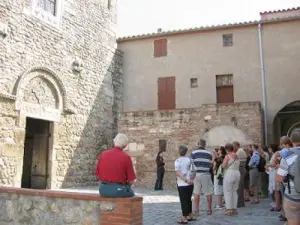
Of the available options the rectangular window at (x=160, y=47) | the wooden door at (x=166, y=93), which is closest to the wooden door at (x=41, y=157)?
the wooden door at (x=166, y=93)

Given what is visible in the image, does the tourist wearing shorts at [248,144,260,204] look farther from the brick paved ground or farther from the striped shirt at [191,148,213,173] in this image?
the striped shirt at [191,148,213,173]

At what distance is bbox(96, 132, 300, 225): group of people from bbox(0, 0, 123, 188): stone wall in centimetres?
681

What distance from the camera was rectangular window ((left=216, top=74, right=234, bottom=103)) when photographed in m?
16.3

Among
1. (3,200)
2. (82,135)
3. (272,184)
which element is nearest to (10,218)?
(3,200)

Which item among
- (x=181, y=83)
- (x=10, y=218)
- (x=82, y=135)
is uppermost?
(x=181, y=83)

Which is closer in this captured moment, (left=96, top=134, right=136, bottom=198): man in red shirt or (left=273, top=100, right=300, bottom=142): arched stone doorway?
(left=96, top=134, right=136, bottom=198): man in red shirt

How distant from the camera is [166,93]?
17.2 m

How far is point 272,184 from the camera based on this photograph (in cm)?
814

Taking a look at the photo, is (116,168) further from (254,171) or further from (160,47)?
(160,47)

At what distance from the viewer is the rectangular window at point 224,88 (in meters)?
16.3

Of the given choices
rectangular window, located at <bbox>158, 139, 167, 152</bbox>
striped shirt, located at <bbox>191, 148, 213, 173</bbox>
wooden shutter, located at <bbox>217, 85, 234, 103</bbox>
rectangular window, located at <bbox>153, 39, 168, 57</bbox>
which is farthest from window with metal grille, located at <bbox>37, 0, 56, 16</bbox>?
striped shirt, located at <bbox>191, 148, 213, 173</bbox>

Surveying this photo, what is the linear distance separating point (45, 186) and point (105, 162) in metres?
9.29

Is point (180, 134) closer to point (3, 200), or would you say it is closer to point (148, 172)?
point (148, 172)

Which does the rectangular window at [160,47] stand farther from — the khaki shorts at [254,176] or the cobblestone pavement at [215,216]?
the cobblestone pavement at [215,216]
